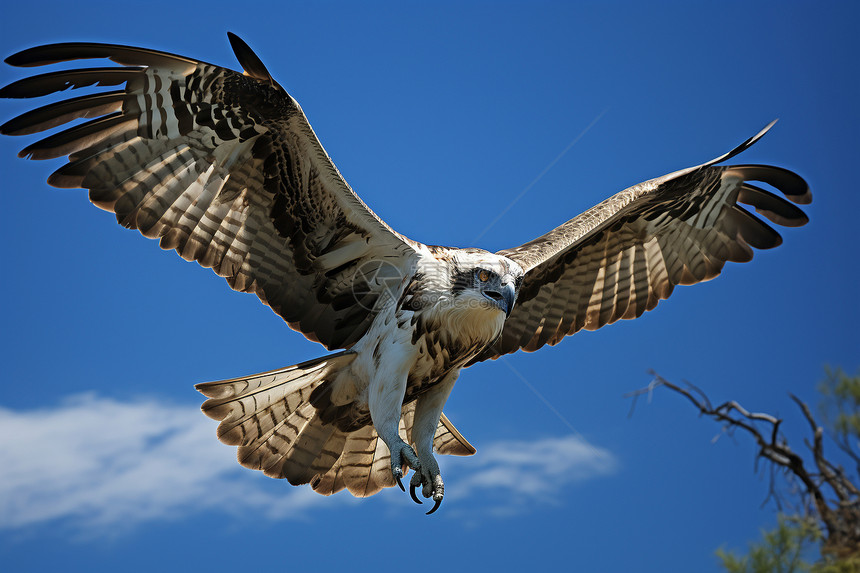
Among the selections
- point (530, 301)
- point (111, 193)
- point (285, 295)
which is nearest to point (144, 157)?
point (111, 193)

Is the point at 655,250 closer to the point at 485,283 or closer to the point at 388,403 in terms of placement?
the point at 485,283

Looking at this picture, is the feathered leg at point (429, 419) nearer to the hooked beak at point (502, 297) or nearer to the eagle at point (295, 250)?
the eagle at point (295, 250)

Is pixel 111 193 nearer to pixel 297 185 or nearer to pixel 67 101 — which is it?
pixel 67 101

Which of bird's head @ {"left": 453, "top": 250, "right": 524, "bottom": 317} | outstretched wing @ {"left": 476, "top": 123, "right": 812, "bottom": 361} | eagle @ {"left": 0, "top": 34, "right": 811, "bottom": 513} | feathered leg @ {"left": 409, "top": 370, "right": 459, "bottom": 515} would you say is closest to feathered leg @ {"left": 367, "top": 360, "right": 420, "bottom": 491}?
eagle @ {"left": 0, "top": 34, "right": 811, "bottom": 513}

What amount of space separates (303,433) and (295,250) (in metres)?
1.27

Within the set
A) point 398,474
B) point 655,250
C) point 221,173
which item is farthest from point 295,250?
point 655,250

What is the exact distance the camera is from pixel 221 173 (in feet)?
18.4

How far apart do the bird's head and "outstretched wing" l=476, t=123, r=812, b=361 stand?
145 cm

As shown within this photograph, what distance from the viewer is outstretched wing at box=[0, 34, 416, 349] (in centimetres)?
522

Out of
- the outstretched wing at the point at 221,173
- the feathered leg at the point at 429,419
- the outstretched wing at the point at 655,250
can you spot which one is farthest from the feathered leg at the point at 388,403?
the outstretched wing at the point at 655,250

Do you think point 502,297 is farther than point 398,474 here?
Yes

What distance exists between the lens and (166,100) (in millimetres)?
5363

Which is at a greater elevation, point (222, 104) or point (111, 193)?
point (222, 104)

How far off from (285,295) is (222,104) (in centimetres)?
142
